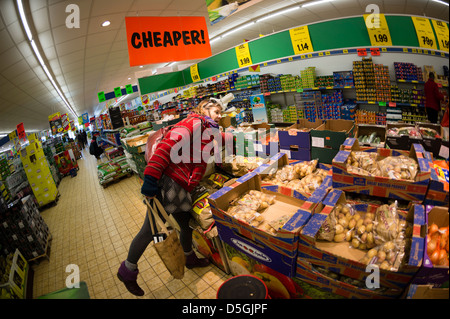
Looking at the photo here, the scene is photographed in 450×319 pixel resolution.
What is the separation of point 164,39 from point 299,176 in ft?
10.00

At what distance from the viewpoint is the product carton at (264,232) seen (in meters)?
1.42

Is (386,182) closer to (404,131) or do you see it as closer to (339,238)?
(339,238)

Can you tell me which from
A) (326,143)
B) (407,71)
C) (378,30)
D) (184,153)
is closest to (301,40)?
(378,30)

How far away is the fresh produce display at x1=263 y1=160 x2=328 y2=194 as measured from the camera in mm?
2146

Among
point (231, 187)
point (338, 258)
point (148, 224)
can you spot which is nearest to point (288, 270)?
point (338, 258)

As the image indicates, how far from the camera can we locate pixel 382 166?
164 cm

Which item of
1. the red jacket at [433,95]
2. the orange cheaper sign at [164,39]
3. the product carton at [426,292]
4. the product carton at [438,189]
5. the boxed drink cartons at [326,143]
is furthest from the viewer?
the orange cheaper sign at [164,39]

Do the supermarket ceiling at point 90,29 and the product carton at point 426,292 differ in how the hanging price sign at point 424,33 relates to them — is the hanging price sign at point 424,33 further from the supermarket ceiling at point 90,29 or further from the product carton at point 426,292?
the product carton at point 426,292

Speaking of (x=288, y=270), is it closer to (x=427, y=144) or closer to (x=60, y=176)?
(x=427, y=144)

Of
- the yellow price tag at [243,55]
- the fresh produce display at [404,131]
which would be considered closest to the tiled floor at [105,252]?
the fresh produce display at [404,131]

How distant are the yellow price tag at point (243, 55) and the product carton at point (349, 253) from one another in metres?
6.19

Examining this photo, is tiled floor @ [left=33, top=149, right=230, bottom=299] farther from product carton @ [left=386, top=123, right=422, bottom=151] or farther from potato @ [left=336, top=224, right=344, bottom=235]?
product carton @ [left=386, top=123, right=422, bottom=151]

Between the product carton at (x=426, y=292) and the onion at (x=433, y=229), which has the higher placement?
the onion at (x=433, y=229)
